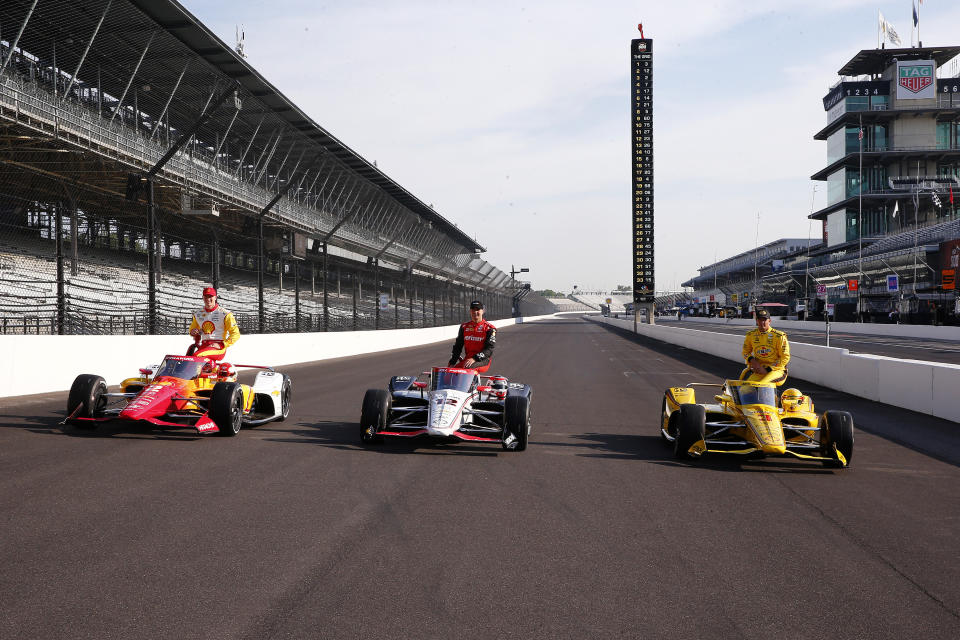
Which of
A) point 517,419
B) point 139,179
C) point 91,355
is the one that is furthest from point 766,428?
point 139,179

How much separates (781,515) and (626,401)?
719 centimetres

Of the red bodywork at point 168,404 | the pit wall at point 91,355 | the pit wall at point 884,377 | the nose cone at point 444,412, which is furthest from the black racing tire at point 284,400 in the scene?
the pit wall at point 884,377

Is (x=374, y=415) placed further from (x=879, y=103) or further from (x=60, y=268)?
(x=879, y=103)

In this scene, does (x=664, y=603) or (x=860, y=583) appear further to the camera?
(x=860, y=583)

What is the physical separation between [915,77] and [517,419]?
Result: 3508 inches

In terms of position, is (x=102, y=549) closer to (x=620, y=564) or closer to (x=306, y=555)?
(x=306, y=555)

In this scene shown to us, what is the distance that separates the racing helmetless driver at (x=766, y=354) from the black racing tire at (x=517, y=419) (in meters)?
2.42

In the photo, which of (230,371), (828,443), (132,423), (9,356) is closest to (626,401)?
(828,443)

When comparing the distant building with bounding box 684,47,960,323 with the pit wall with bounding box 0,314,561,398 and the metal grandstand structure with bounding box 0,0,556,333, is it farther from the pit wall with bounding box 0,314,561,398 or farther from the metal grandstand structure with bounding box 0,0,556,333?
the pit wall with bounding box 0,314,561,398

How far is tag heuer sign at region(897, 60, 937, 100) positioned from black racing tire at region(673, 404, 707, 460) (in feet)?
286

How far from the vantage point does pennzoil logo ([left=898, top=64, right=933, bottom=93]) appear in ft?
255

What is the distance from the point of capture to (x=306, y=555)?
4180 millimetres

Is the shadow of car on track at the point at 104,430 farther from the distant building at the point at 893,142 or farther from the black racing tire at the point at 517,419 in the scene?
the distant building at the point at 893,142

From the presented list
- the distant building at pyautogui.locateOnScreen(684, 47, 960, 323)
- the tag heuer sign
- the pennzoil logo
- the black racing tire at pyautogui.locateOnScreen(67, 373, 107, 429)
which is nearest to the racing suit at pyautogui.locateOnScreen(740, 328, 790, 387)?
the black racing tire at pyautogui.locateOnScreen(67, 373, 107, 429)
